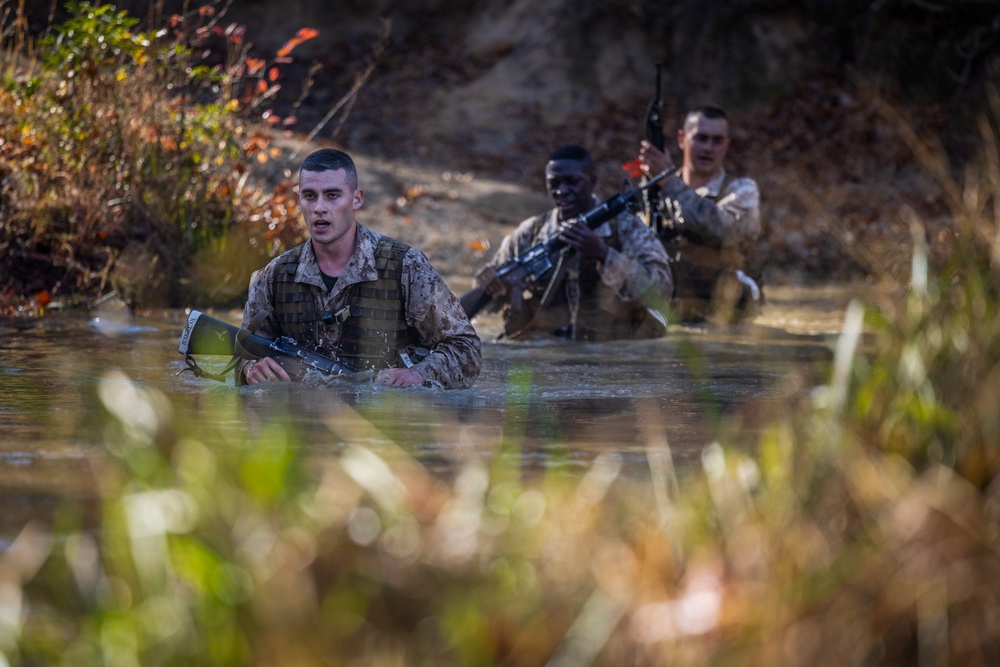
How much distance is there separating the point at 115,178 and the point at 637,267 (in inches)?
169

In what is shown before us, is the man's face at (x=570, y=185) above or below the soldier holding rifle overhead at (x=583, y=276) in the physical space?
above

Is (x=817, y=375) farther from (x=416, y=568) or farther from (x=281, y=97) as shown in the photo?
(x=281, y=97)

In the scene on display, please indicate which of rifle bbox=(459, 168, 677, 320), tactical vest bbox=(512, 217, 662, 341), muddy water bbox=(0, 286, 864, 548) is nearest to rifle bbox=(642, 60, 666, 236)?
muddy water bbox=(0, 286, 864, 548)

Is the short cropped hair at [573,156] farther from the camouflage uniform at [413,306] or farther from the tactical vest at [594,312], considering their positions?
the camouflage uniform at [413,306]

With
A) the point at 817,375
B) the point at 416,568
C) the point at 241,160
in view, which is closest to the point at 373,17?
the point at 241,160

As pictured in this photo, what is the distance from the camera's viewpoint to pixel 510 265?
1013 cm

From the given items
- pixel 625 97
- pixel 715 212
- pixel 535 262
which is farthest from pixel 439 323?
pixel 625 97

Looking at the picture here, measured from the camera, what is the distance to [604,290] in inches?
410

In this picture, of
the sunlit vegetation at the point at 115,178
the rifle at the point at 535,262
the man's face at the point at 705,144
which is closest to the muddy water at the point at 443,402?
the rifle at the point at 535,262

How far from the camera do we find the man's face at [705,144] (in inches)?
464

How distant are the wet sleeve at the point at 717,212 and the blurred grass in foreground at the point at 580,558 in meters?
7.91

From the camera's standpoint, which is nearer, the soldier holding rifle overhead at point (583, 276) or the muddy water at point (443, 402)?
the muddy water at point (443, 402)

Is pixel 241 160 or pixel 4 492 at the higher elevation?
pixel 241 160

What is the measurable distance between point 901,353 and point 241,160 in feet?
30.2
